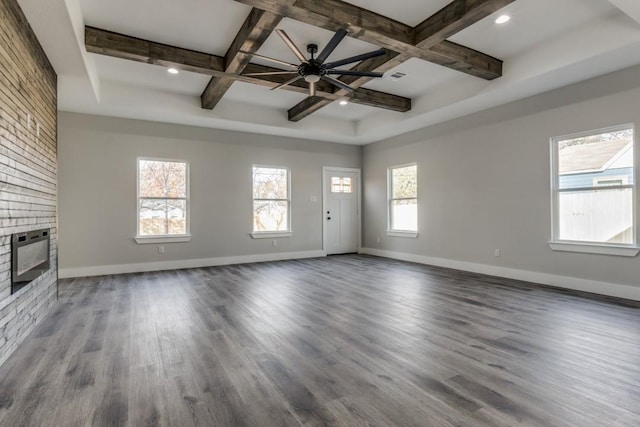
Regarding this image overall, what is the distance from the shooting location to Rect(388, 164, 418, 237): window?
7016 millimetres

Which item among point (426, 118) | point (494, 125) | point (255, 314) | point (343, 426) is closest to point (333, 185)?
point (426, 118)

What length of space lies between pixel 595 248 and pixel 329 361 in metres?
4.02

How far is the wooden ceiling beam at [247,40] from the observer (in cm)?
320

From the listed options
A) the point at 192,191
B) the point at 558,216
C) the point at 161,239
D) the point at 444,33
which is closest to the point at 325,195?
the point at 192,191

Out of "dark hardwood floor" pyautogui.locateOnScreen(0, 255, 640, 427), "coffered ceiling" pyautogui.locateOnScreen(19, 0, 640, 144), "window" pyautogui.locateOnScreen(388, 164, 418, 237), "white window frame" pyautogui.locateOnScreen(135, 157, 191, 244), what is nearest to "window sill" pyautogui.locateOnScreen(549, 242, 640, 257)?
"dark hardwood floor" pyautogui.locateOnScreen(0, 255, 640, 427)

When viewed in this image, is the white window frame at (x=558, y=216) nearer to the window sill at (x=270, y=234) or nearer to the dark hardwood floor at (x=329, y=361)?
the dark hardwood floor at (x=329, y=361)

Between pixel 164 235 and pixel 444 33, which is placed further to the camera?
pixel 164 235

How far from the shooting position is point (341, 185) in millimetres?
8250

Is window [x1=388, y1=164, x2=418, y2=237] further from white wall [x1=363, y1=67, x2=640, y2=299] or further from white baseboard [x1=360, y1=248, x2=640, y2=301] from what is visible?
white baseboard [x1=360, y1=248, x2=640, y2=301]

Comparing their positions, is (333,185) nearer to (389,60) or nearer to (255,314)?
(389,60)

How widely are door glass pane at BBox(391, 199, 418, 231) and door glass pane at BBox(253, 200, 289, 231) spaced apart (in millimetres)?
2431

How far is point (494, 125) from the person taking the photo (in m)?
5.45

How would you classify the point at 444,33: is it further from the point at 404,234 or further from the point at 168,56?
the point at 404,234

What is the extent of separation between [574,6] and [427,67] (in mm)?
1729
